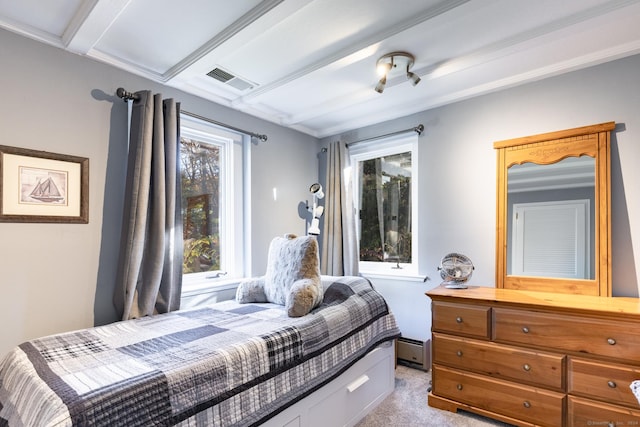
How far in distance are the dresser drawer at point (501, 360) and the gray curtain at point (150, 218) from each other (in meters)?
1.86

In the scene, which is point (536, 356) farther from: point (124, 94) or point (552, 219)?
point (124, 94)

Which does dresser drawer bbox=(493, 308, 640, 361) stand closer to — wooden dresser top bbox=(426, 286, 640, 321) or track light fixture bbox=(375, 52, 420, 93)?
wooden dresser top bbox=(426, 286, 640, 321)

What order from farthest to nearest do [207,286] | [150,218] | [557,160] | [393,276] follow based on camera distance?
[393,276], [207,286], [557,160], [150,218]

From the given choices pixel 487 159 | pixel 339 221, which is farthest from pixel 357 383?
pixel 487 159

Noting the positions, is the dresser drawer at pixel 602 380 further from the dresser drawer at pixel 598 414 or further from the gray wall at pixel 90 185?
the gray wall at pixel 90 185

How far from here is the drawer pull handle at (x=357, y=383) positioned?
76.3 inches

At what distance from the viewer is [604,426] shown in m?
1.64

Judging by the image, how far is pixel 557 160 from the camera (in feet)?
7.15

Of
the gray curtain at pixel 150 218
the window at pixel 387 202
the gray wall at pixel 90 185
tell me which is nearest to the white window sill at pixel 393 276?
the window at pixel 387 202

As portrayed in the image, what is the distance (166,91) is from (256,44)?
0.84 metres

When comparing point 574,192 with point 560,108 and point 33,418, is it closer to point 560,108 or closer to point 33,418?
point 560,108

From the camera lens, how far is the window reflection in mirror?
6.79ft

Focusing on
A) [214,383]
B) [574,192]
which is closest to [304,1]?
[214,383]

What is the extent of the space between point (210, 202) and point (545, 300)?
2479 mm
